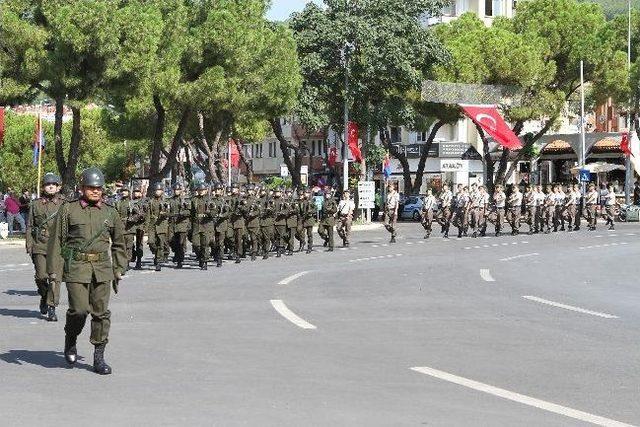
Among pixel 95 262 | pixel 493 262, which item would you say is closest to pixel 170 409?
pixel 95 262

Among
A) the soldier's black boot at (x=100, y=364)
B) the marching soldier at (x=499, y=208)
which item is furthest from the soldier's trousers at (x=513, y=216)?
the soldier's black boot at (x=100, y=364)

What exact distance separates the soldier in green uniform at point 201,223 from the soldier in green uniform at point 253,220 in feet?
9.10

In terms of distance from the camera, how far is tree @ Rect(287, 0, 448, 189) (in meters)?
55.8

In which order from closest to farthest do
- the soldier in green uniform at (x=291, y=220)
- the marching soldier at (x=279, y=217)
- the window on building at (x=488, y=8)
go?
the marching soldier at (x=279, y=217), the soldier in green uniform at (x=291, y=220), the window on building at (x=488, y=8)

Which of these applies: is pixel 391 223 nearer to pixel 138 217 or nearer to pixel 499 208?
pixel 499 208

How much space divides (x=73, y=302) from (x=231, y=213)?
17.9 m

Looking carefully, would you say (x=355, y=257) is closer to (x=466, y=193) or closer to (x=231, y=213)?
(x=231, y=213)

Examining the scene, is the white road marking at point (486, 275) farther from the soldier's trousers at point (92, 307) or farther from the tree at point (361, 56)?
the tree at point (361, 56)

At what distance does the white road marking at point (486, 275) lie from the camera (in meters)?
22.1

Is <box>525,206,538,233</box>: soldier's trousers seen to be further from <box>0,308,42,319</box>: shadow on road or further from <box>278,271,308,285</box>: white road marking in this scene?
<box>0,308,42,319</box>: shadow on road

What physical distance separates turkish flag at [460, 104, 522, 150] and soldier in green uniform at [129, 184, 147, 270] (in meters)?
30.9

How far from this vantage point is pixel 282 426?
7930 millimetres

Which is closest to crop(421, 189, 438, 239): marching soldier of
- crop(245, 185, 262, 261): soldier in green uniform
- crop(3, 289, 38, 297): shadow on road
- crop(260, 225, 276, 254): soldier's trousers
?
crop(260, 225, 276, 254): soldier's trousers

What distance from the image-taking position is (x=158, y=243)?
85.4 ft
